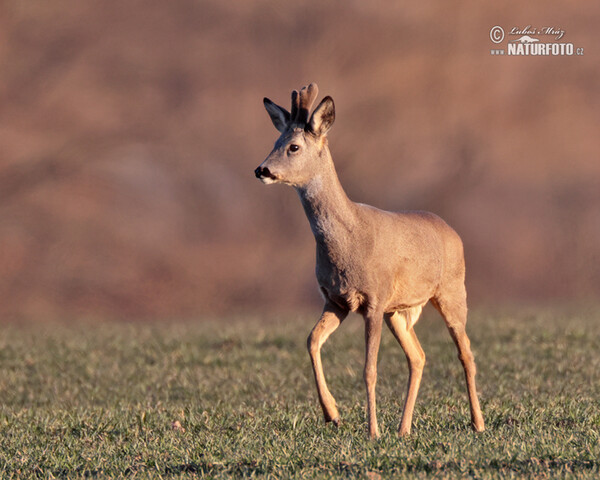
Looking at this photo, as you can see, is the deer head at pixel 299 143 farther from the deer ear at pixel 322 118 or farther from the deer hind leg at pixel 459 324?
the deer hind leg at pixel 459 324

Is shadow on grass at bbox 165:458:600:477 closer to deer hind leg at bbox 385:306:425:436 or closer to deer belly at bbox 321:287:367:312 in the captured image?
deer belly at bbox 321:287:367:312

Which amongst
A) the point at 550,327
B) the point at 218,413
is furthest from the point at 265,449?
the point at 550,327

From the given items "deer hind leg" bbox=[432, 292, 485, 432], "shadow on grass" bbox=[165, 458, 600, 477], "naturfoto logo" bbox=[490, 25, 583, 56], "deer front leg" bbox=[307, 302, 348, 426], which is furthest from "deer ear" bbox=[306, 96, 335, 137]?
"naturfoto logo" bbox=[490, 25, 583, 56]

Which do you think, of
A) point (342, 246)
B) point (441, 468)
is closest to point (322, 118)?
point (342, 246)

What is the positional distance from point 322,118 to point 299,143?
0.87ft

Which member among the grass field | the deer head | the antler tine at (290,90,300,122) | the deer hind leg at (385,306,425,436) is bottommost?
the grass field

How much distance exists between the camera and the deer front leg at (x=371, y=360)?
695 centimetres

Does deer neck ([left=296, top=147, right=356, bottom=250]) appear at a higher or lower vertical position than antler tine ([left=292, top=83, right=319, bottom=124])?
lower

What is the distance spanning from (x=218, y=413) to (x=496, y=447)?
10.5ft

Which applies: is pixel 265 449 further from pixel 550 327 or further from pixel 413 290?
pixel 550 327

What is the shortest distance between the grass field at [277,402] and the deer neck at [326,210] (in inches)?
54.6

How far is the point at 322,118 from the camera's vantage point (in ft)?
23.0

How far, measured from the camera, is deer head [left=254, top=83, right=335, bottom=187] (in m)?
6.77

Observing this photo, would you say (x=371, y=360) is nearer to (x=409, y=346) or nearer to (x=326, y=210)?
(x=409, y=346)
